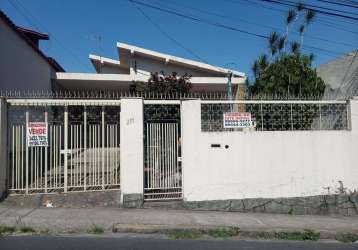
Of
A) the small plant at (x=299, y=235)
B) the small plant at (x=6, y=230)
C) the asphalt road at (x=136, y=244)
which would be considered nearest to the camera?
the asphalt road at (x=136, y=244)

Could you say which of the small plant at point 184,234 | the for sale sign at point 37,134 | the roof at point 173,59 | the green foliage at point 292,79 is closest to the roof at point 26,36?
the for sale sign at point 37,134

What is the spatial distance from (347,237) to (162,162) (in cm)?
425

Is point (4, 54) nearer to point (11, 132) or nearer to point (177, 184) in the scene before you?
point (11, 132)

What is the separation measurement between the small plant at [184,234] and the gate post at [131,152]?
2069 mm

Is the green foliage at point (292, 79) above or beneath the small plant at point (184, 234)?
above

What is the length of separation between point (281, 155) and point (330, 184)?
153 centimetres

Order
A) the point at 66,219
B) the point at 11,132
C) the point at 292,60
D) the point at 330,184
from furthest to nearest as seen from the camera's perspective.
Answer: the point at 292,60 < the point at 330,184 < the point at 11,132 < the point at 66,219

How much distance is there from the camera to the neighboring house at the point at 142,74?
57.3 ft

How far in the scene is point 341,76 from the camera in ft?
51.6

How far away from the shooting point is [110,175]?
9391 mm

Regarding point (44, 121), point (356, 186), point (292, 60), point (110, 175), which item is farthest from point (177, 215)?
point (292, 60)

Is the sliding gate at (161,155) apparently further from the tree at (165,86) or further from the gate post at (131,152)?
the tree at (165,86)

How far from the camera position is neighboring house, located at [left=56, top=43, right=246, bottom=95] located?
1747 cm

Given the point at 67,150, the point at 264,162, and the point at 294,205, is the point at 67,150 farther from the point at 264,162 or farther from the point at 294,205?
the point at 294,205
